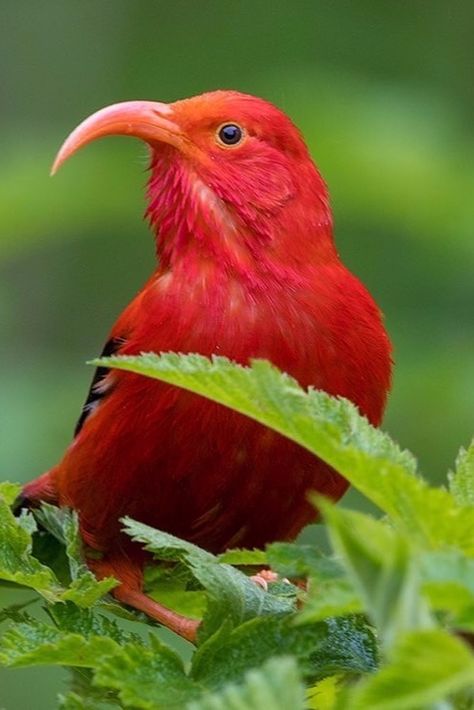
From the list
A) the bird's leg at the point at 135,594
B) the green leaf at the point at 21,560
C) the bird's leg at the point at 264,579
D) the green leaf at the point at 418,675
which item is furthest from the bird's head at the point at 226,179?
the green leaf at the point at 418,675

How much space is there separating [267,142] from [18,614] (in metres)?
2.77

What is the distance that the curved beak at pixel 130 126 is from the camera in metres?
4.68

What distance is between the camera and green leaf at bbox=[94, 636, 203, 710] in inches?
72.2

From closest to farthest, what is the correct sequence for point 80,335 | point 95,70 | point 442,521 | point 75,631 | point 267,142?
1. point 442,521
2. point 75,631
3. point 267,142
4. point 80,335
5. point 95,70

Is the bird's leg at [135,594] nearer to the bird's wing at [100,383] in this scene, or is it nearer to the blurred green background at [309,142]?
the bird's wing at [100,383]

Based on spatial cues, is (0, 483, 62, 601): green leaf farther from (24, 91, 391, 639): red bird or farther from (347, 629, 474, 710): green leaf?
(24, 91, 391, 639): red bird

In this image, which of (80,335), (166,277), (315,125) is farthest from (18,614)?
(80,335)

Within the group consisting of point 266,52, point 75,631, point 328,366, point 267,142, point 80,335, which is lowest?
point 80,335

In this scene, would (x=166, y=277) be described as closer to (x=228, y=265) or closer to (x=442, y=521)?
(x=228, y=265)

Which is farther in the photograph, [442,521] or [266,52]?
[266,52]

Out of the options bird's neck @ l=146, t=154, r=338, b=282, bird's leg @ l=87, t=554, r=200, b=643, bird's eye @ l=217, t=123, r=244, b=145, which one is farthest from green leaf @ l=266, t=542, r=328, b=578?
bird's eye @ l=217, t=123, r=244, b=145

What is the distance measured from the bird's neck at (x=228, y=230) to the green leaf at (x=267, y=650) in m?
2.45

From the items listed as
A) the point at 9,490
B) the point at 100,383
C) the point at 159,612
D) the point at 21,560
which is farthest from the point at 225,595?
the point at 100,383

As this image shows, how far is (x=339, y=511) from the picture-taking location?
143cm
